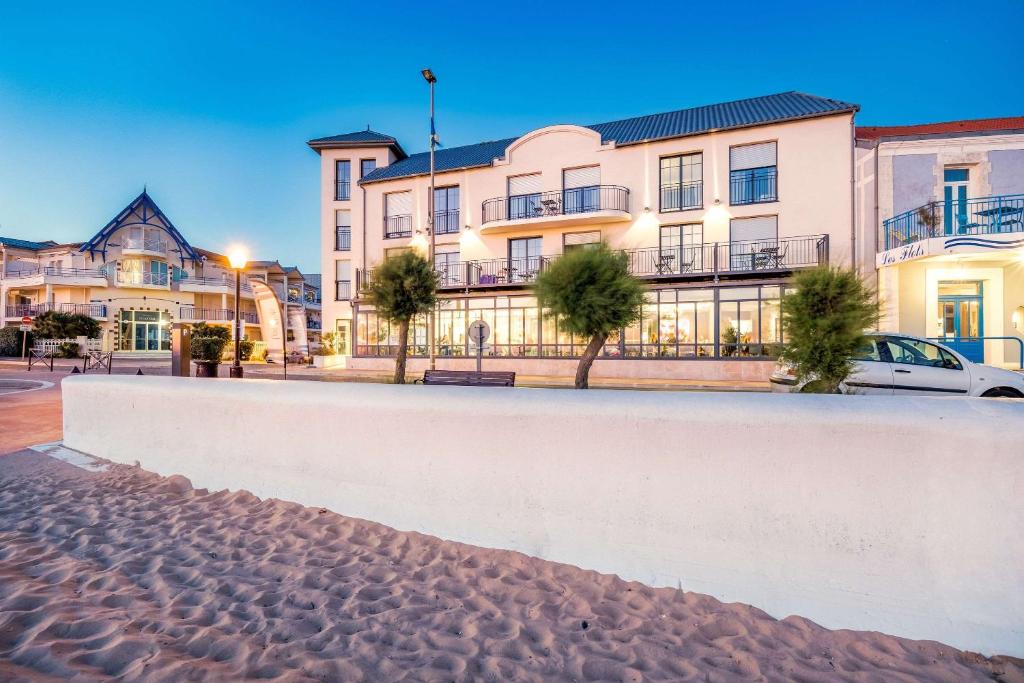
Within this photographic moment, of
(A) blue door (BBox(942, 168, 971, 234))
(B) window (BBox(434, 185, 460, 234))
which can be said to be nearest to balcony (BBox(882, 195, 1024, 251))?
(A) blue door (BBox(942, 168, 971, 234))

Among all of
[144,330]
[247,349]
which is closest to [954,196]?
[247,349]

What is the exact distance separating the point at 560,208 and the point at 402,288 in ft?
34.7

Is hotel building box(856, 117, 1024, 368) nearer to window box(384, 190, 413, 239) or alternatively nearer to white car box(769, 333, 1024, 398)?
white car box(769, 333, 1024, 398)

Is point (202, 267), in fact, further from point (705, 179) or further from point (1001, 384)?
point (1001, 384)

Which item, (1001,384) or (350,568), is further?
(1001,384)

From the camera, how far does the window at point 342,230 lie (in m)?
28.4

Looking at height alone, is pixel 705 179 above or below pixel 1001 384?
above

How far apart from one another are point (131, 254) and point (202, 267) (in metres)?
5.21

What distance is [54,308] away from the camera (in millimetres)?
36031

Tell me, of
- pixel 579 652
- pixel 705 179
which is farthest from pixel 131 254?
pixel 579 652

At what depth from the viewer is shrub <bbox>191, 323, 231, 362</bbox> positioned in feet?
88.1

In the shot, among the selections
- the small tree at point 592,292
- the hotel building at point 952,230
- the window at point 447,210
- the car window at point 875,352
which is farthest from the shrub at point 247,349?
the hotel building at point 952,230

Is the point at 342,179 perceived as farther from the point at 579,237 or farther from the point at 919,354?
the point at 919,354

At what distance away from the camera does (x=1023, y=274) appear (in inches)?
560
